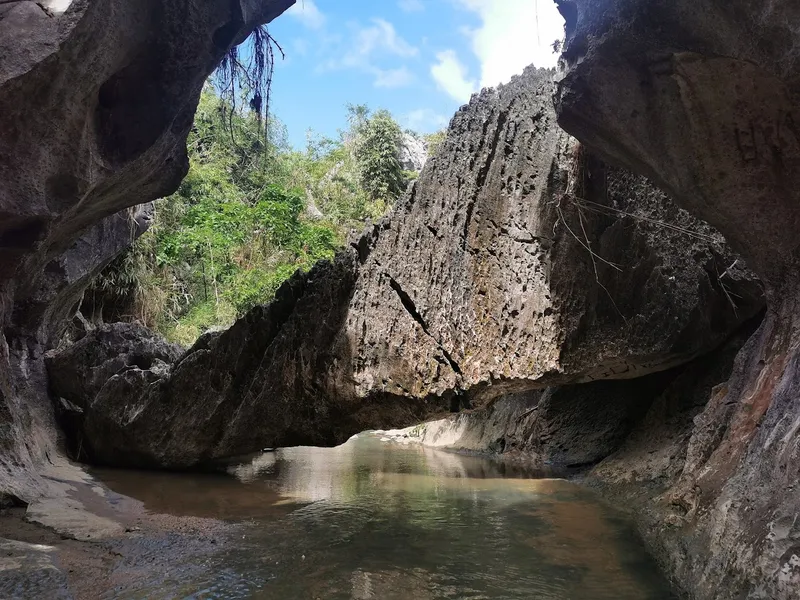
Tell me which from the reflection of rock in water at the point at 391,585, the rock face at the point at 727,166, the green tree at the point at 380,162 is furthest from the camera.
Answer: the green tree at the point at 380,162

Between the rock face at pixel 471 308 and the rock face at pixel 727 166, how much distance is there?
5.06ft

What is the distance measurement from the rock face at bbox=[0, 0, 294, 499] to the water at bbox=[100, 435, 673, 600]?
2.13m

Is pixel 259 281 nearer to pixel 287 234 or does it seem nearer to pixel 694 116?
pixel 287 234

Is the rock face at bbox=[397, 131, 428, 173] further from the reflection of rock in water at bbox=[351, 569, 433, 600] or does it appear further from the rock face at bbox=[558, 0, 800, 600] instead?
the reflection of rock in water at bbox=[351, 569, 433, 600]

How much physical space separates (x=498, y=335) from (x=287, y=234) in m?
9.67

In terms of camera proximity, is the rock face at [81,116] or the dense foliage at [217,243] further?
the dense foliage at [217,243]

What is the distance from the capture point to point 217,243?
1376cm

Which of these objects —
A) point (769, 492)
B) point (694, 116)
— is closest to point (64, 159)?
point (694, 116)

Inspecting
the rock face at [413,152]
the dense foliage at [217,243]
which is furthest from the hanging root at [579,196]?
the rock face at [413,152]

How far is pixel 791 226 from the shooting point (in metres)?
3.85

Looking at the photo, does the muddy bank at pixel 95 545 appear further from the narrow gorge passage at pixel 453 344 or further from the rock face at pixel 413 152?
the rock face at pixel 413 152

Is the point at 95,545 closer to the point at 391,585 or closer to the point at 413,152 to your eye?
the point at 391,585

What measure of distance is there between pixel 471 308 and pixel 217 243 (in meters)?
9.15

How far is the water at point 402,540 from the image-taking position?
3.46 meters
